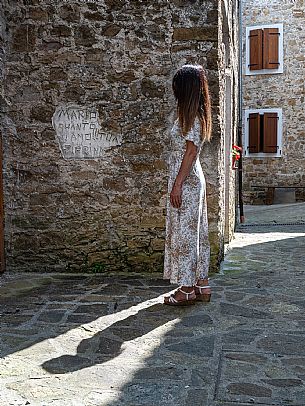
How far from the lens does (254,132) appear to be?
16250mm

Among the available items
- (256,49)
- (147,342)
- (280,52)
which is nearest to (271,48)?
(280,52)

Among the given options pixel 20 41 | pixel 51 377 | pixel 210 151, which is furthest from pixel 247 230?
pixel 51 377

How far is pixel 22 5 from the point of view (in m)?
5.04

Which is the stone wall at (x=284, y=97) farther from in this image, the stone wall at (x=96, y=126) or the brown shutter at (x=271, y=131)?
the stone wall at (x=96, y=126)

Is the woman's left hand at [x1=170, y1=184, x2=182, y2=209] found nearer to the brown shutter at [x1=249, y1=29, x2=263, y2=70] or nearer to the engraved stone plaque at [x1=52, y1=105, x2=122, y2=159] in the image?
the engraved stone plaque at [x1=52, y1=105, x2=122, y2=159]

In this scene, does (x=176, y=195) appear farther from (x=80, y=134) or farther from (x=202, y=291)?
(x=80, y=134)

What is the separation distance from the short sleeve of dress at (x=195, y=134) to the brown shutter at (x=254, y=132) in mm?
12846

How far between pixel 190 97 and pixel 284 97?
1306 cm

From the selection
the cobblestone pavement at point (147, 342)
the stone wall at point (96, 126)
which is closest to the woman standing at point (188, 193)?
the cobblestone pavement at point (147, 342)

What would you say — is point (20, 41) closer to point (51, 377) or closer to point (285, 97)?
point (51, 377)

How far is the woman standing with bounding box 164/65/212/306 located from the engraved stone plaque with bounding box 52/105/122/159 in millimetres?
1364

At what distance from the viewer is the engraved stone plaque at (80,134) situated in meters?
5.04

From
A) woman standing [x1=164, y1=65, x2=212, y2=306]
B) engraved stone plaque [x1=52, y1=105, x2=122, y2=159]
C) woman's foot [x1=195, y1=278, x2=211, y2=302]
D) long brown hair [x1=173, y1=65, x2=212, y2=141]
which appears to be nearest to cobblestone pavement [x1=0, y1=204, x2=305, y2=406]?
woman's foot [x1=195, y1=278, x2=211, y2=302]

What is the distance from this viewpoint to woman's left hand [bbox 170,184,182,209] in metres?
3.75
